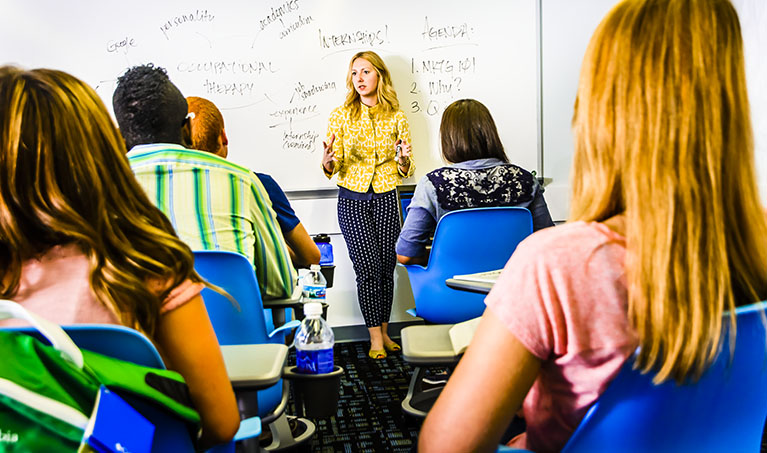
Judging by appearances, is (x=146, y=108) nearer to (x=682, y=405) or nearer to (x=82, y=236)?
(x=82, y=236)

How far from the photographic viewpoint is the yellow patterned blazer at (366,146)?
12.4ft

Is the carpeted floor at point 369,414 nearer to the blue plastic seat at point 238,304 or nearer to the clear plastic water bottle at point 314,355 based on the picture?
the blue plastic seat at point 238,304

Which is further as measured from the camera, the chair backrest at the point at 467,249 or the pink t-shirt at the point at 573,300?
the chair backrest at the point at 467,249

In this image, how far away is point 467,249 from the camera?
251 cm

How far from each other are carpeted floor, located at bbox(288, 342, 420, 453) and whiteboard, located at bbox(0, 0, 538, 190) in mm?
1147

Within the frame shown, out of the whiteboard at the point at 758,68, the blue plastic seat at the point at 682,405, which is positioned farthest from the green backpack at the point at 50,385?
the whiteboard at the point at 758,68

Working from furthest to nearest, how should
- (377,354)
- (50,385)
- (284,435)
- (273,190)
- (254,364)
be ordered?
1. (377,354)
2. (284,435)
3. (273,190)
4. (254,364)
5. (50,385)

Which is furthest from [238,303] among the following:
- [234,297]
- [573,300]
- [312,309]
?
[573,300]

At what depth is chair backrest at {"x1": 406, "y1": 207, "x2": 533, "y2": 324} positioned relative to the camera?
2.48m

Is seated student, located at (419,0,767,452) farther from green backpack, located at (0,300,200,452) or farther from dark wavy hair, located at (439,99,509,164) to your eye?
dark wavy hair, located at (439,99,509,164)

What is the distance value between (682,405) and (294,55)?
3.42m

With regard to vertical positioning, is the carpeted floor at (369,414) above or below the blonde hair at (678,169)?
below

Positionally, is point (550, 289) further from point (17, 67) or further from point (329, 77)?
point (329, 77)

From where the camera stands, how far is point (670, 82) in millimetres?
772
